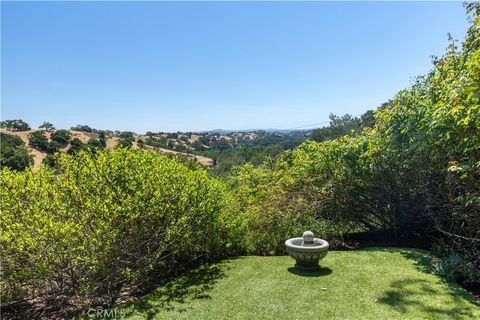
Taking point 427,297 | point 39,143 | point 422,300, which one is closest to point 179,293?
point 422,300

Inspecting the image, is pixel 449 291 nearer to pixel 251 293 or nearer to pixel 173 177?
pixel 251 293

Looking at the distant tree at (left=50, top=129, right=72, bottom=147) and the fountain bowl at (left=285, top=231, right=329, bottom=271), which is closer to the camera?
the fountain bowl at (left=285, top=231, right=329, bottom=271)

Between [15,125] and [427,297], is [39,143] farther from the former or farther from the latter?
[427,297]

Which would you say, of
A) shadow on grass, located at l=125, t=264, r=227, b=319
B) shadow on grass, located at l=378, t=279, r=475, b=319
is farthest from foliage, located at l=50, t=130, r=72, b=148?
shadow on grass, located at l=378, t=279, r=475, b=319

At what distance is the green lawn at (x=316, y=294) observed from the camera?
5.34 metres

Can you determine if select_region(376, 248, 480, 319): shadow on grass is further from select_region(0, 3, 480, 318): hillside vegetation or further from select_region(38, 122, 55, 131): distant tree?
select_region(38, 122, 55, 131): distant tree

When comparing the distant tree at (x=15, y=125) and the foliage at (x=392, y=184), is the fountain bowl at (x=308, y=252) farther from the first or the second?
the distant tree at (x=15, y=125)

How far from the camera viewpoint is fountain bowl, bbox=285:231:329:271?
703cm

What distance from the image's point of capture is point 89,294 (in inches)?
248

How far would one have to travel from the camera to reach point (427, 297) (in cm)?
572

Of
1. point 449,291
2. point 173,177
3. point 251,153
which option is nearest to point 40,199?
point 173,177

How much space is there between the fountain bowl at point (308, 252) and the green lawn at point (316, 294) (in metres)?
0.28

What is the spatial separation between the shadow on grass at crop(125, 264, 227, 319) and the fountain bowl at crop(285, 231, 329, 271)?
1828mm

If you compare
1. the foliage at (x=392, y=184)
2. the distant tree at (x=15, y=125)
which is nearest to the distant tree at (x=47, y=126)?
the distant tree at (x=15, y=125)
